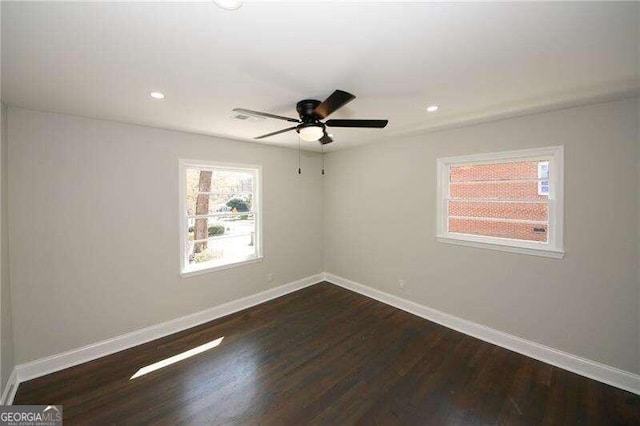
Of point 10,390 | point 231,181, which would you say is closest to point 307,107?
point 231,181

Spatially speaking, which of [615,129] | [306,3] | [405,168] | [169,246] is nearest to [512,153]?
[615,129]

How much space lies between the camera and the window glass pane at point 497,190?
9.11ft

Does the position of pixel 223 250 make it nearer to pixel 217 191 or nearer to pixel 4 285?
pixel 217 191

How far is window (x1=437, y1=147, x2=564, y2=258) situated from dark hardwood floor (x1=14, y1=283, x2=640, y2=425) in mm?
1234

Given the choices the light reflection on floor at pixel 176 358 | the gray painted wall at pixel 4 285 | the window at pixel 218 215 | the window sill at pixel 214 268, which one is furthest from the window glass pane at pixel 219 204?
the light reflection on floor at pixel 176 358

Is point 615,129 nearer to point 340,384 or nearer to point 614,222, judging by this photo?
point 614,222

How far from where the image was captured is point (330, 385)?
2301 mm

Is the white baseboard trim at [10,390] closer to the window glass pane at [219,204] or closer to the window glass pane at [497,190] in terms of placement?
the window glass pane at [219,204]

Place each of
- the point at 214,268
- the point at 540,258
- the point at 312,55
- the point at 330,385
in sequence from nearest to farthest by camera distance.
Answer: the point at 312,55 < the point at 330,385 < the point at 540,258 < the point at 214,268

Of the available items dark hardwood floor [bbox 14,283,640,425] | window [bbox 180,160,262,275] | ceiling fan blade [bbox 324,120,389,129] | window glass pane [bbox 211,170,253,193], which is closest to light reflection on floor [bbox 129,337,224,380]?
dark hardwood floor [bbox 14,283,640,425]

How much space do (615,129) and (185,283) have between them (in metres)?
4.88

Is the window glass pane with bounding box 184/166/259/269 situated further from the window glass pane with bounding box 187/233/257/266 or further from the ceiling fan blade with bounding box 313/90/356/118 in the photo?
the ceiling fan blade with bounding box 313/90/356/118

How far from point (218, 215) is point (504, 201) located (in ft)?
12.3
